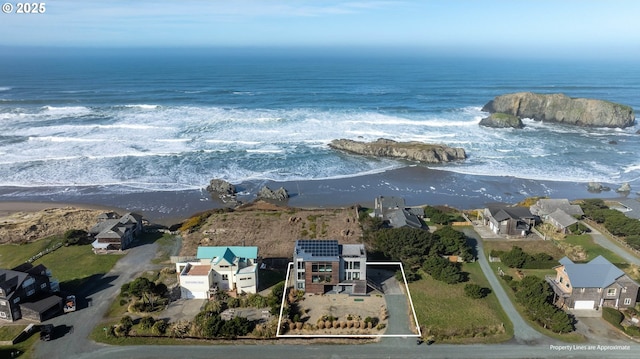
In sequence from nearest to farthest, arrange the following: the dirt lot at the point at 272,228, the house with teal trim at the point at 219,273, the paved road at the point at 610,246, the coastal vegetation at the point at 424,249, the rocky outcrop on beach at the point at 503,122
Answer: the house with teal trim at the point at 219,273 → the coastal vegetation at the point at 424,249 → the paved road at the point at 610,246 → the dirt lot at the point at 272,228 → the rocky outcrop on beach at the point at 503,122

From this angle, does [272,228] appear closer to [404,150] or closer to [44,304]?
[44,304]

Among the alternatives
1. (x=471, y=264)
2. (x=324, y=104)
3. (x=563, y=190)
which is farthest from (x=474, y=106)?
(x=471, y=264)

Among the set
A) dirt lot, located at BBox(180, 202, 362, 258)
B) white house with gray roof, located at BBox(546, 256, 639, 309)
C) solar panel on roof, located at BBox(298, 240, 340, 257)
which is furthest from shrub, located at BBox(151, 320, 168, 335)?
white house with gray roof, located at BBox(546, 256, 639, 309)

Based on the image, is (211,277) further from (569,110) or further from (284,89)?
(284,89)

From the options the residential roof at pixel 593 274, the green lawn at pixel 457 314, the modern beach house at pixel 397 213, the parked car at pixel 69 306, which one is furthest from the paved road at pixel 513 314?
the parked car at pixel 69 306

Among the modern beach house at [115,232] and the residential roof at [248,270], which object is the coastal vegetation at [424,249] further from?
the modern beach house at [115,232]

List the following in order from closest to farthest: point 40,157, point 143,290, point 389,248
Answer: point 143,290 → point 389,248 → point 40,157

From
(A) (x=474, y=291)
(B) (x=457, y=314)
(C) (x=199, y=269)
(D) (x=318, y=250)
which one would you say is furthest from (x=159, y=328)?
(A) (x=474, y=291)
